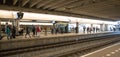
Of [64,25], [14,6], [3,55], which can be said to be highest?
[14,6]

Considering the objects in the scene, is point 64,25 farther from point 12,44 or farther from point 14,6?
point 12,44

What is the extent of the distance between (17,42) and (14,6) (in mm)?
4953

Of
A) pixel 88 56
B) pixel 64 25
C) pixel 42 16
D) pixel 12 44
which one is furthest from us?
pixel 64 25

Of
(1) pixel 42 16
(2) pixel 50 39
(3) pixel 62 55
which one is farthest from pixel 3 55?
(1) pixel 42 16

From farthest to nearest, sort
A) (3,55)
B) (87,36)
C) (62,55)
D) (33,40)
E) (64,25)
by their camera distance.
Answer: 1. (64,25)
2. (87,36)
3. (33,40)
4. (3,55)
5. (62,55)

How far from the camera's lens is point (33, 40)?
18797mm

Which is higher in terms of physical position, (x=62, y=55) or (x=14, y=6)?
(x=14, y=6)

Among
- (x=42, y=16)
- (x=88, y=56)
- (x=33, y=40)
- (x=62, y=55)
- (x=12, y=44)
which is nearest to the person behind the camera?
(x=88, y=56)

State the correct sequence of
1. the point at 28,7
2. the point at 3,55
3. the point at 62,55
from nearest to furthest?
1. the point at 62,55
2. the point at 3,55
3. the point at 28,7

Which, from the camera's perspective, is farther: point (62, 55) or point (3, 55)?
point (3, 55)

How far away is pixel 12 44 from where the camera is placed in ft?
53.9

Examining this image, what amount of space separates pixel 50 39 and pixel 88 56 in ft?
33.6

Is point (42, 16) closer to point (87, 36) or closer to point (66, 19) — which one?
point (66, 19)

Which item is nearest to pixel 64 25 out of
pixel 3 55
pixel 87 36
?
pixel 87 36
